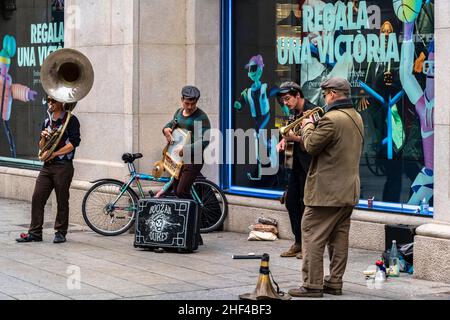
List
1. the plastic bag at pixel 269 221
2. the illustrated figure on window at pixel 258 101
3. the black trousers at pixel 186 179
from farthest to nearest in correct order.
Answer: the illustrated figure on window at pixel 258 101, the plastic bag at pixel 269 221, the black trousers at pixel 186 179

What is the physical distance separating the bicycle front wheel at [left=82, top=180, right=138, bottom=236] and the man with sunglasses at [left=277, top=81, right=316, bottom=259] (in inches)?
96.8

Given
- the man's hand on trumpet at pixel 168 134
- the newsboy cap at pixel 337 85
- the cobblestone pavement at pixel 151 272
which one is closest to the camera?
the newsboy cap at pixel 337 85

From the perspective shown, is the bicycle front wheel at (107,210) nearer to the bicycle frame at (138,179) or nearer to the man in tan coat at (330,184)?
the bicycle frame at (138,179)

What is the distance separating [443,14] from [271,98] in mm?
3871

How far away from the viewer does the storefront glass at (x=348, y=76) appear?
10.9 meters

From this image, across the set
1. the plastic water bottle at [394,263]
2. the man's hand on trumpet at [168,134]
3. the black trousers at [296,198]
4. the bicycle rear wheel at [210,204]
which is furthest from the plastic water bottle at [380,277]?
the bicycle rear wheel at [210,204]

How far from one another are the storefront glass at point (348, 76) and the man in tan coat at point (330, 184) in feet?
8.16

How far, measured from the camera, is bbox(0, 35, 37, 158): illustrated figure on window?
56.8 feet

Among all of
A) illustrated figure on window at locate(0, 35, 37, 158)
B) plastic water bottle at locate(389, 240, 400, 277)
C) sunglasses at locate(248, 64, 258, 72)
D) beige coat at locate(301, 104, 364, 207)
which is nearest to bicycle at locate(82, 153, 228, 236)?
sunglasses at locate(248, 64, 258, 72)

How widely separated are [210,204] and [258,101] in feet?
4.95

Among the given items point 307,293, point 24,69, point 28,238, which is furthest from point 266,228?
point 24,69

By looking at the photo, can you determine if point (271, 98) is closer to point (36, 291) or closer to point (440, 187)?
point (440, 187)

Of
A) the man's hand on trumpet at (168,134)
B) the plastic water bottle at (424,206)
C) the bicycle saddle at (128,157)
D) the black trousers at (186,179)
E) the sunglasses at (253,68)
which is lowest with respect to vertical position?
the plastic water bottle at (424,206)

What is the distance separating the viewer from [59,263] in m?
10.3
